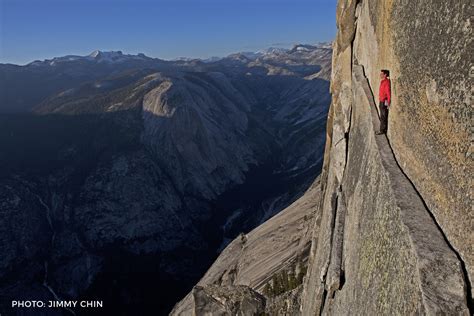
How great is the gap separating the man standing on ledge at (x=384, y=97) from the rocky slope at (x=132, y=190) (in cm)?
7788

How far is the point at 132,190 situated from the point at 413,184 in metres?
108

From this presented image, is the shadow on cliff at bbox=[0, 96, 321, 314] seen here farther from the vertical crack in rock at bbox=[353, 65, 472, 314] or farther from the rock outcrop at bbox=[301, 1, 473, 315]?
the vertical crack in rock at bbox=[353, 65, 472, 314]

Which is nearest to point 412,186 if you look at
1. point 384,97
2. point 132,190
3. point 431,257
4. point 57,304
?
point 431,257

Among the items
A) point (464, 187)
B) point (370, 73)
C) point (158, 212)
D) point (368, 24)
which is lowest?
point (158, 212)

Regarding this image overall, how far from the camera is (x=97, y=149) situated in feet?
427

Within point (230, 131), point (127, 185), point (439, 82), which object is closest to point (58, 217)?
point (127, 185)

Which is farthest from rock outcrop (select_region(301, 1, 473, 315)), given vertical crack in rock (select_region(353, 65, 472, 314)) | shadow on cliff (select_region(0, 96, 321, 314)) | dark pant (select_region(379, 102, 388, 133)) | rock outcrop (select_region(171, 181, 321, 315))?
→ shadow on cliff (select_region(0, 96, 321, 314))

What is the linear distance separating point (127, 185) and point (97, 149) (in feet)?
73.4

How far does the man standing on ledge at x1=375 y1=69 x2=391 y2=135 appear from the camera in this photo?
1458 cm

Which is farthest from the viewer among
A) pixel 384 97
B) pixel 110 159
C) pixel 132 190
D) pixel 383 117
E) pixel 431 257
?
pixel 110 159

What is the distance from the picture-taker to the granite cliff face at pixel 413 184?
9.02m

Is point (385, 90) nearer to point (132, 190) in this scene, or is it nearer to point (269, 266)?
point (269, 266)

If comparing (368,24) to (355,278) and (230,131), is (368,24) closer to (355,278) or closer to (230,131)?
(355,278)

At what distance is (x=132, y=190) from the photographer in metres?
114
